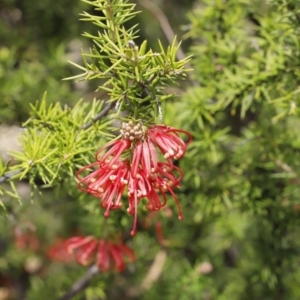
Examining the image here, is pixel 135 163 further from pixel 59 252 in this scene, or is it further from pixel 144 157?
pixel 59 252

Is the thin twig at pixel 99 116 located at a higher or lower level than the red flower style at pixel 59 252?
higher

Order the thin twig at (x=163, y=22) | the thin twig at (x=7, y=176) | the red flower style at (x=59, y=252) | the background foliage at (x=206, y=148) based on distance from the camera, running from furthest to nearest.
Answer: the red flower style at (x=59, y=252) < the thin twig at (x=163, y=22) < the background foliage at (x=206, y=148) < the thin twig at (x=7, y=176)

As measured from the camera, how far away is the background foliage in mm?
824

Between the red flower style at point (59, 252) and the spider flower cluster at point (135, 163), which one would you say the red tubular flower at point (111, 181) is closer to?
the spider flower cluster at point (135, 163)

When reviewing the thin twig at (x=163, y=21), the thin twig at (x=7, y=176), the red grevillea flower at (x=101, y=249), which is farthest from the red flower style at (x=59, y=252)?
the thin twig at (x=7, y=176)

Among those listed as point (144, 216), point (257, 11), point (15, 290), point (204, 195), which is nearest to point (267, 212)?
point (204, 195)

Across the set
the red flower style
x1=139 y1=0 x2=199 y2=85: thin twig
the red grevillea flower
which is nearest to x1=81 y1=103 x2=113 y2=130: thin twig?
the red grevillea flower

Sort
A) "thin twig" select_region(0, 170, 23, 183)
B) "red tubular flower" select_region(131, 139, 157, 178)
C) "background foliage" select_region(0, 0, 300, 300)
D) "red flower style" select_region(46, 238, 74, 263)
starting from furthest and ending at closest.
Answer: "red flower style" select_region(46, 238, 74, 263), "background foliage" select_region(0, 0, 300, 300), "thin twig" select_region(0, 170, 23, 183), "red tubular flower" select_region(131, 139, 157, 178)

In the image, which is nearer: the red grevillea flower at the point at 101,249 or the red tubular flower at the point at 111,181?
the red tubular flower at the point at 111,181

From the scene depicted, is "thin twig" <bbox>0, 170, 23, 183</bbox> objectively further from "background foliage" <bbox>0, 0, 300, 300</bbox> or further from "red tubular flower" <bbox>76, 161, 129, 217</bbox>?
"red tubular flower" <bbox>76, 161, 129, 217</bbox>

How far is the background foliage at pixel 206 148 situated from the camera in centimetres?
82

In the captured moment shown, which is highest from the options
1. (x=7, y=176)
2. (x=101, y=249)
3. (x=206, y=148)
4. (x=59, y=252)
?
(x=7, y=176)

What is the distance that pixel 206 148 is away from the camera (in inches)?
37.5

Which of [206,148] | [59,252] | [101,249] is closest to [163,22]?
[206,148]
